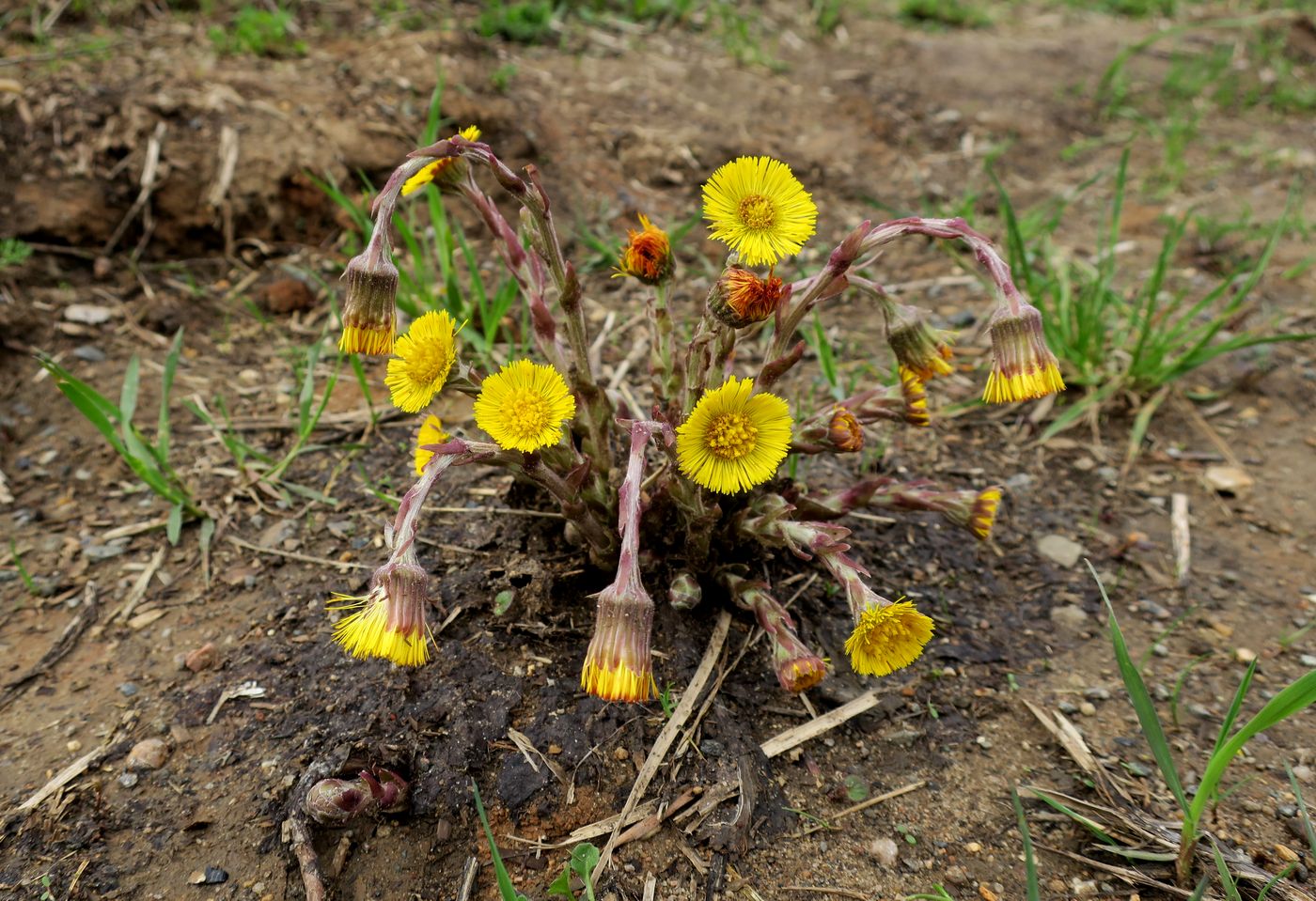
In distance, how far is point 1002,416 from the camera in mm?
2744

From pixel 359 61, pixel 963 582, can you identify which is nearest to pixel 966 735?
pixel 963 582

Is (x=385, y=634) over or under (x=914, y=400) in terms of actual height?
under

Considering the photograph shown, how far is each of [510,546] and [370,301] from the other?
2.41 ft

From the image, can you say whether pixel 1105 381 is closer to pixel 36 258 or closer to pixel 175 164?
pixel 175 164

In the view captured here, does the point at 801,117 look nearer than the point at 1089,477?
No

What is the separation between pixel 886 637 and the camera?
157 centimetres

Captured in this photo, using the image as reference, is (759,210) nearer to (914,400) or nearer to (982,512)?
(914,400)

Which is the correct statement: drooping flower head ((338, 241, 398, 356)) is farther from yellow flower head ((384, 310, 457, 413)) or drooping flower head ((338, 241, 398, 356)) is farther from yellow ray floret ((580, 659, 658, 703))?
yellow ray floret ((580, 659, 658, 703))

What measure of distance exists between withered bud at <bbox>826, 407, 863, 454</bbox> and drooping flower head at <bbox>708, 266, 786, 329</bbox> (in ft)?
1.08

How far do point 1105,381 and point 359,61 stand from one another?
118 inches

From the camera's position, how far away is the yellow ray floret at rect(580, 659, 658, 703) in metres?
1.38

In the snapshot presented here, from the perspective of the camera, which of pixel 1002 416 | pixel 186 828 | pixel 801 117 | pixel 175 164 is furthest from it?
pixel 801 117

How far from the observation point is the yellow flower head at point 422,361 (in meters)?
1.54

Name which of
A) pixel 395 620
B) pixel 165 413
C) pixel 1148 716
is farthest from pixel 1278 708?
pixel 165 413
